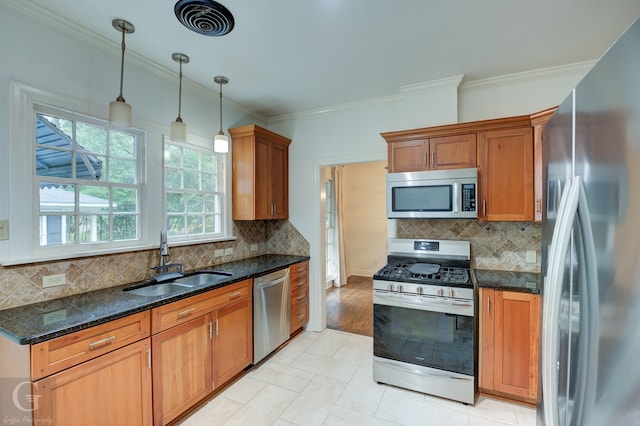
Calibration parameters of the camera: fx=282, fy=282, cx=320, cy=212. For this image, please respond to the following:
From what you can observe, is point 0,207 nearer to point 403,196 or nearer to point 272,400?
point 272,400

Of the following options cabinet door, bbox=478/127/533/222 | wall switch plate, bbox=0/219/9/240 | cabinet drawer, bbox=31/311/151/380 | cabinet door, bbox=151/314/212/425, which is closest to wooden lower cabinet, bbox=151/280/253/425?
cabinet door, bbox=151/314/212/425

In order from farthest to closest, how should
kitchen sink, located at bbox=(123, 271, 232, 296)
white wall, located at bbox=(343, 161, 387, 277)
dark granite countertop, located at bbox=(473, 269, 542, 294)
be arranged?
1. white wall, located at bbox=(343, 161, 387, 277)
2. kitchen sink, located at bbox=(123, 271, 232, 296)
3. dark granite countertop, located at bbox=(473, 269, 542, 294)

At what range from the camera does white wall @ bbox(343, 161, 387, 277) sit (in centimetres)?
597

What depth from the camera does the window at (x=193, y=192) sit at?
8.95ft

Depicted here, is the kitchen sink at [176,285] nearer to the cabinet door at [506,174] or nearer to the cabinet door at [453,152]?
the cabinet door at [453,152]

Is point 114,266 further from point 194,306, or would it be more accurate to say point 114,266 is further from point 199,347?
point 199,347

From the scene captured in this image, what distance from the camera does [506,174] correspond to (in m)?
2.43

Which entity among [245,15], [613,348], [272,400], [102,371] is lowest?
[272,400]

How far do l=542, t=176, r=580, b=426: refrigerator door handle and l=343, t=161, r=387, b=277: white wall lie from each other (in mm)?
5068

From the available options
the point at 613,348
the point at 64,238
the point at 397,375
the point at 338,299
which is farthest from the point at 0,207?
the point at 338,299

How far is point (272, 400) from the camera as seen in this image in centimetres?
225

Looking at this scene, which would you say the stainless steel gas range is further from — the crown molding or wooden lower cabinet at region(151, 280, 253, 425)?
the crown molding

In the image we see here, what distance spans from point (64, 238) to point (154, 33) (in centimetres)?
160

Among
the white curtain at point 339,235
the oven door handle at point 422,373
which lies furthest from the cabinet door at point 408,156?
the white curtain at point 339,235
